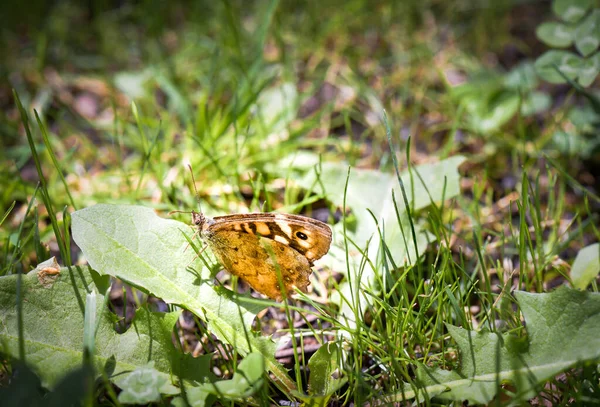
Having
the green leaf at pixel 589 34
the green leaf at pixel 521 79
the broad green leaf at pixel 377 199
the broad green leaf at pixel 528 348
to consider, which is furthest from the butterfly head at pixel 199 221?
the green leaf at pixel 521 79

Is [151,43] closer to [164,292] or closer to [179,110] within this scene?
[179,110]

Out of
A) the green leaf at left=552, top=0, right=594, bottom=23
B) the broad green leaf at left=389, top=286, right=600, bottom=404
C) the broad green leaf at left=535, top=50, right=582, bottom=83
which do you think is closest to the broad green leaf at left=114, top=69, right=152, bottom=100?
the broad green leaf at left=535, top=50, right=582, bottom=83

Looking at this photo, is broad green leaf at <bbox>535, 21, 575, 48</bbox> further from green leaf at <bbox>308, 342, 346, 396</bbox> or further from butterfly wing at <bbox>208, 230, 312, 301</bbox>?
green leaf at <bbox>308, 342, 346, 396</bbox>

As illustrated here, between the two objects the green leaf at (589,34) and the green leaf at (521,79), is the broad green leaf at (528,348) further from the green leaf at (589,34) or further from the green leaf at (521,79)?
the green leaf at (521,79)

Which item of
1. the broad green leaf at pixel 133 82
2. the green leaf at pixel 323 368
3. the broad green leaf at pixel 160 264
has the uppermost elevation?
the broad green leaf at pixel 133 82

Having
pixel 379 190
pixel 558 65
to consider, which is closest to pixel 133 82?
pixel 379 190
